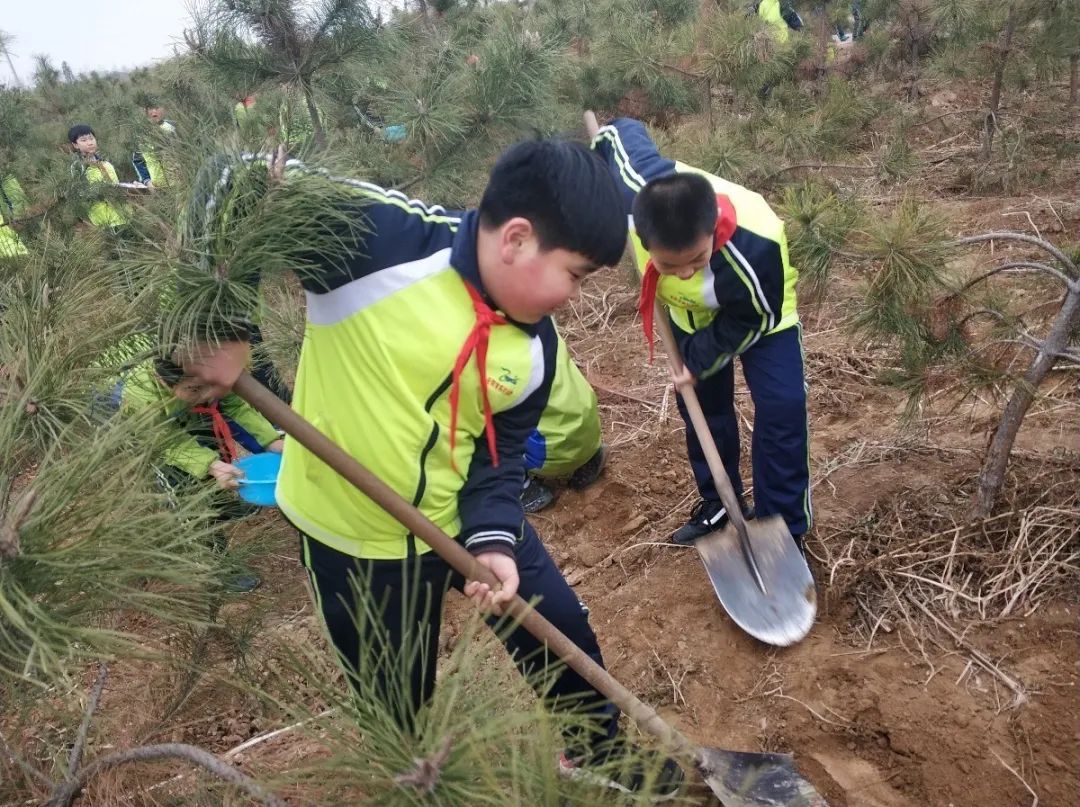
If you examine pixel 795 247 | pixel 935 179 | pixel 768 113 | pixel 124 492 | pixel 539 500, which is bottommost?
pixel 935 179

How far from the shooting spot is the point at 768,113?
17.6 feet

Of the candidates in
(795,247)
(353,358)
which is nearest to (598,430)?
(795,247)

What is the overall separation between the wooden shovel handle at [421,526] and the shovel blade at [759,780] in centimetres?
21

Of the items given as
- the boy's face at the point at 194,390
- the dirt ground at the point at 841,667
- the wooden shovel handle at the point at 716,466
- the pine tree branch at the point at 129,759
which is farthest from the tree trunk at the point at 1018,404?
the pine tree branch at the point at 129,759

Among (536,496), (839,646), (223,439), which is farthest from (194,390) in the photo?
(536,496)

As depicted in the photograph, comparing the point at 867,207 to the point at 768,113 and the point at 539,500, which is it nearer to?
the point at 539,500

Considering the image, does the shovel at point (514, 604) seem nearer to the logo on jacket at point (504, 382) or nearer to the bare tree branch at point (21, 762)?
the logo on jacket at point (504, 382)

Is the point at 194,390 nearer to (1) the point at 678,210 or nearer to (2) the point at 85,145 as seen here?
(1) the point at 678,210

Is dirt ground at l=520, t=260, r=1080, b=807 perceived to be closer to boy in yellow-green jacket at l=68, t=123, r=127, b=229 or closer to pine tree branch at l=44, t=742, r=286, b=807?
pine tree branch at l=44, t=742, r=286, b=807

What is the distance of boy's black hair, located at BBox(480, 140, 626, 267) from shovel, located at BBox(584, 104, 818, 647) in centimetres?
133

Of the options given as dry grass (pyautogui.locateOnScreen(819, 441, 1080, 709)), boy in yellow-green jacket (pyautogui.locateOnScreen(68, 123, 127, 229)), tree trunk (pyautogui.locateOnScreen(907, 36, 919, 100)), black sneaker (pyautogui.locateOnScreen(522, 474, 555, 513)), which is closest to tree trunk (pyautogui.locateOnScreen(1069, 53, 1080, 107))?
tree trunk (pyautogui.locateOnScreen(907, 36, 919, 100))

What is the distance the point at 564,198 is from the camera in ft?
4.33

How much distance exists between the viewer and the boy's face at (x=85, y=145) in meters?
5.43

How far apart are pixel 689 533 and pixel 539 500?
75 cm
